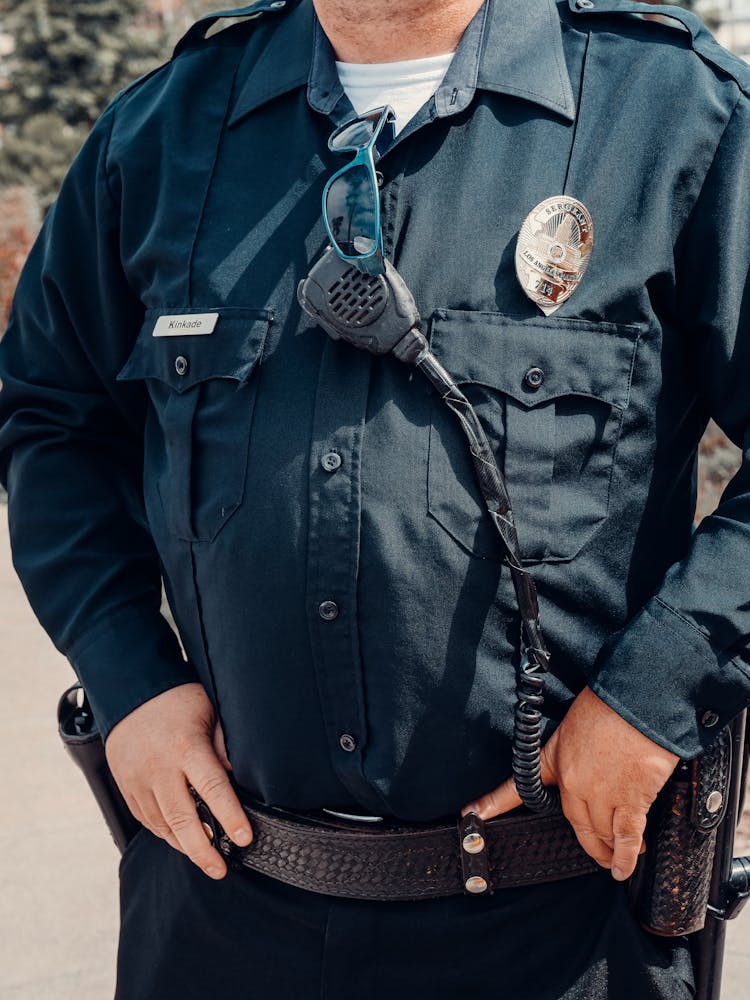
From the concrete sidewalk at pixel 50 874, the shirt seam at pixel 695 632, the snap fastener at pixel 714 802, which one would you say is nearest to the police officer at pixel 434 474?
the shirt seam at pixel 695 632

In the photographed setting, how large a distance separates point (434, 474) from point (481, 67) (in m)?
0.58

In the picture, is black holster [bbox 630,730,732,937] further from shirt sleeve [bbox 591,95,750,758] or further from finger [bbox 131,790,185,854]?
finger [bbox 131,790,185,854]

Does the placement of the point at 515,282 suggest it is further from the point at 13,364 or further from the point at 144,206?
the point at 13,364

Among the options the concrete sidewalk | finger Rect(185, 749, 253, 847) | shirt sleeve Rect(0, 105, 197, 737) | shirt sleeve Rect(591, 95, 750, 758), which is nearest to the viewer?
shirt sleeve Rect(591, 95, 750, 758)

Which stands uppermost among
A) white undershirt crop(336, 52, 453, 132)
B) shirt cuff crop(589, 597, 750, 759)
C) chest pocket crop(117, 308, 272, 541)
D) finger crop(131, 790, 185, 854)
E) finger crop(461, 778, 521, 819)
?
white undershirt crop(336, 52, 453, 132)

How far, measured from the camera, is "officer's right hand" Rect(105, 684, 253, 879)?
168cm

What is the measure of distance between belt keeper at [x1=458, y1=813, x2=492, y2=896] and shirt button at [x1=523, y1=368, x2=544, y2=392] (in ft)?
1.96

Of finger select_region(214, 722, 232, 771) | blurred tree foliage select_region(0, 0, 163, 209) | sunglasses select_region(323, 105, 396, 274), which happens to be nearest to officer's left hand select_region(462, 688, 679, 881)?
finger select_region(214, 722, 232, 771)

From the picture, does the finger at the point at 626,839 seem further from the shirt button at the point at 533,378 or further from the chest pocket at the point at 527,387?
the shirt button at the point at 533,378

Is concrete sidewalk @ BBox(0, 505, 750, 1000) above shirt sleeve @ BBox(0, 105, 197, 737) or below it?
below

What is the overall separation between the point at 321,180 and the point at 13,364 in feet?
2.22

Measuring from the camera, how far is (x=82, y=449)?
1.94m

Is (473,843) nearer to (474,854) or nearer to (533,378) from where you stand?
(474,854)

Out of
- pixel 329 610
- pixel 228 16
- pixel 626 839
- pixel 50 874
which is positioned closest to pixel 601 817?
pixel 626 839
